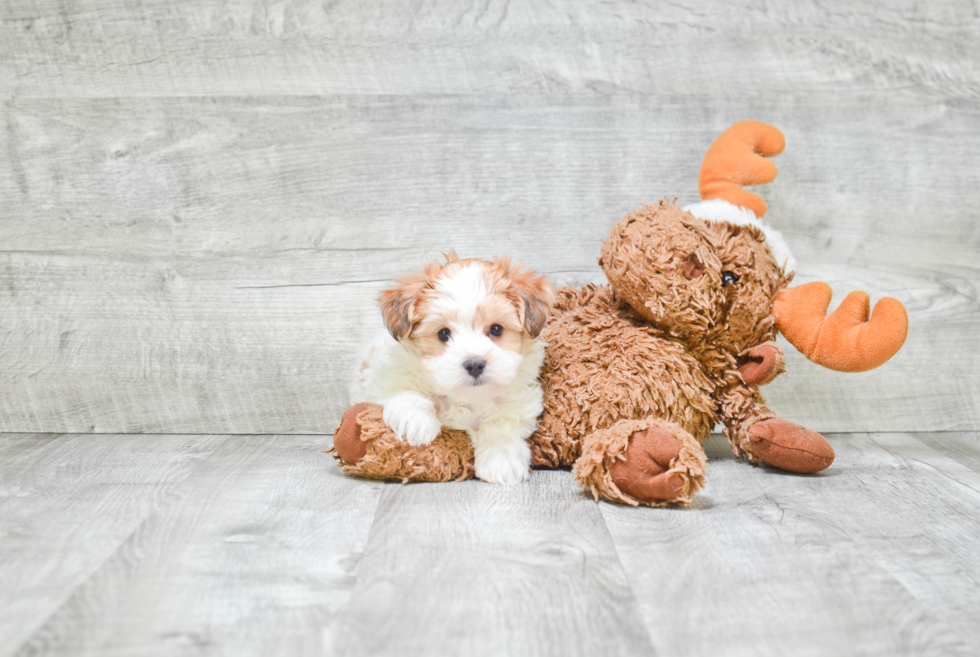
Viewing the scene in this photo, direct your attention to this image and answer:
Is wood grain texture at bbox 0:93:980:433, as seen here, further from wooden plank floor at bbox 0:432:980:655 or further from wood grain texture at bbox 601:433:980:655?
wood grain texture at bbox 601:433:980:655

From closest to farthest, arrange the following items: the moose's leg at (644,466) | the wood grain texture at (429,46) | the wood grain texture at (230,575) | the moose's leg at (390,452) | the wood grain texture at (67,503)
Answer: the wood grain texture at (230,575), the wood grain texture at (67,503), the moose's leg at (644,466), the moose's leg at (390,452), the wood grain texture at (429,46)

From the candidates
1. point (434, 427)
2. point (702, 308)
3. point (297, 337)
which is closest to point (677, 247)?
point (702, 308)

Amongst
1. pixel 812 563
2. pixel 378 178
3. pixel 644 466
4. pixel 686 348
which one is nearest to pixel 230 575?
pixel 644 466

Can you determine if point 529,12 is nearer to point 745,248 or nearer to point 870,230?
point 745,248

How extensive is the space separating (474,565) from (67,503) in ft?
2.35

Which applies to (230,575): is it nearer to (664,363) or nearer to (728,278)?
(664,363)

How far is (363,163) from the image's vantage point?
176 centimetres

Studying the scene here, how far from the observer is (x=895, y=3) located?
69.5 inches

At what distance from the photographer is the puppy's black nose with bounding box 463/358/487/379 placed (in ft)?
4.10

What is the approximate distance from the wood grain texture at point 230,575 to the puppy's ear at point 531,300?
1.26 feet

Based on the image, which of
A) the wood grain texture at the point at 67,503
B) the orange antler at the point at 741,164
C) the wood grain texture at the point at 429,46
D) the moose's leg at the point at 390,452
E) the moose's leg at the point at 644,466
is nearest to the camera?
the wood grain texture at the point at 67,503

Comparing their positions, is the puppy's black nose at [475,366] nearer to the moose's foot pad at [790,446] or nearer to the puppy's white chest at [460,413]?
the puppy's white chest at [460,413]

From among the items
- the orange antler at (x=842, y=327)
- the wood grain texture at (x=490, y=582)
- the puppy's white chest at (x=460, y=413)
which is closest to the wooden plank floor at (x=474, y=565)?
the wood grain texture at (x=490, y=582)

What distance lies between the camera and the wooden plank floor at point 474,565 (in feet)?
2.79
